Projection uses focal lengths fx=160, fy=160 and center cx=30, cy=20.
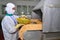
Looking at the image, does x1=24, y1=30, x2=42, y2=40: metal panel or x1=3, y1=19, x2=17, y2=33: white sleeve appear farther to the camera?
x1=3, y1=19, x2=17, y2=33: white sleeve

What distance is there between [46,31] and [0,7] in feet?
7.59

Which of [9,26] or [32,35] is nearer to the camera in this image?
[32,35]

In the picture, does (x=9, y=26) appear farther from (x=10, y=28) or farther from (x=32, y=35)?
(x=32, y=35)

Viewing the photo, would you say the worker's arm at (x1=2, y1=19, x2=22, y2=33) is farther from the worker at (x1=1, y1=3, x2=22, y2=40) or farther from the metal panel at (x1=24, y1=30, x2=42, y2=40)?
the metal panel at (x1=24, y1=30, x2=42, y2=40)

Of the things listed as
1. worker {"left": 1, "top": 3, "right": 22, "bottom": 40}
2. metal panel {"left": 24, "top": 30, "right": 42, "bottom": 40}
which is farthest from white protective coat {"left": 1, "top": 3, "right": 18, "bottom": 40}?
metal panel {"left": 24, "top": 30, "right": 42, "bottom": 40}

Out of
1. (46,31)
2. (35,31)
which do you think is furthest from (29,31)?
(46,31)

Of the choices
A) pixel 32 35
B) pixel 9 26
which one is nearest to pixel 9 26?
pixel 9 26

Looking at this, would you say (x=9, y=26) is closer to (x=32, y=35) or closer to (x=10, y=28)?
(x=10, y=28)

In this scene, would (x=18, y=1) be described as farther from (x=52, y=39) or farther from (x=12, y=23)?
(x=52, y=39)

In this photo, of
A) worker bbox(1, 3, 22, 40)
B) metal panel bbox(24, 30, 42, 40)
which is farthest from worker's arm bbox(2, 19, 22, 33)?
metal panel bbox(24, 30, 42, 40)

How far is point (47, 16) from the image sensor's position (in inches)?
58.2

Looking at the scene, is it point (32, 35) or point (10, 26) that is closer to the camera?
point (32, 35)

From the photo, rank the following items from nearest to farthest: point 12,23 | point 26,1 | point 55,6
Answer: point 55,6, point 12,23, point 26,1

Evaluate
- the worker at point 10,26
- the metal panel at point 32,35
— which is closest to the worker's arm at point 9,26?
the worker at point 10,26
